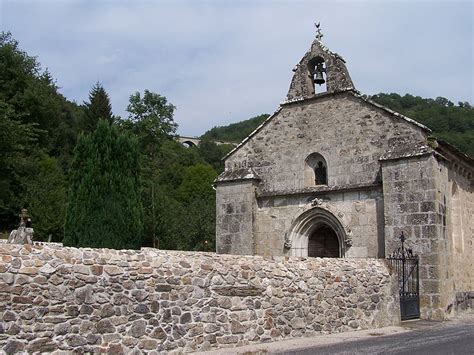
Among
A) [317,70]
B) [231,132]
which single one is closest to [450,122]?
[317,70]

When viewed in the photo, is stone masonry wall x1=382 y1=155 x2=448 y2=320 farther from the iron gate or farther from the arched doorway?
the arched doorway

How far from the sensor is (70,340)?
7.12m

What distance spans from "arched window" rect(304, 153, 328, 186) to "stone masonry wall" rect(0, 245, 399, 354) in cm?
505

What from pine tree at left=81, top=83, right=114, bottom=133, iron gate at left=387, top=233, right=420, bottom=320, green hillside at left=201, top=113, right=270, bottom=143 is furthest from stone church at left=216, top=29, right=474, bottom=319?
green hillside at left=201, top=113, right=270, bottom=143

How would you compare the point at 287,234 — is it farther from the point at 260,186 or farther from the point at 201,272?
the point at 201,272

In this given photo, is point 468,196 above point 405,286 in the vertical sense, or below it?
above

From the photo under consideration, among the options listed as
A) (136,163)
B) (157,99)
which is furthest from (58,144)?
(136,163)

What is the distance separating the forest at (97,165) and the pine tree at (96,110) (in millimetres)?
98

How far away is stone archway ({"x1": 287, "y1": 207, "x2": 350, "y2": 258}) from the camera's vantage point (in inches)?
634

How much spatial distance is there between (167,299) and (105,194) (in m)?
15.7

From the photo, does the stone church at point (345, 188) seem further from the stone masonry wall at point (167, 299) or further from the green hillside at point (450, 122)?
the green hillside at point (450, 122)

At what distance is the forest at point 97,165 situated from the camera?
2289 cm

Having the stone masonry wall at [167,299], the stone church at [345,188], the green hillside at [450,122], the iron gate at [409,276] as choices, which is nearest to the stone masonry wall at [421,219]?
the stone church at [345,188]

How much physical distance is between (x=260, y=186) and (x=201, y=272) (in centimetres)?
868
